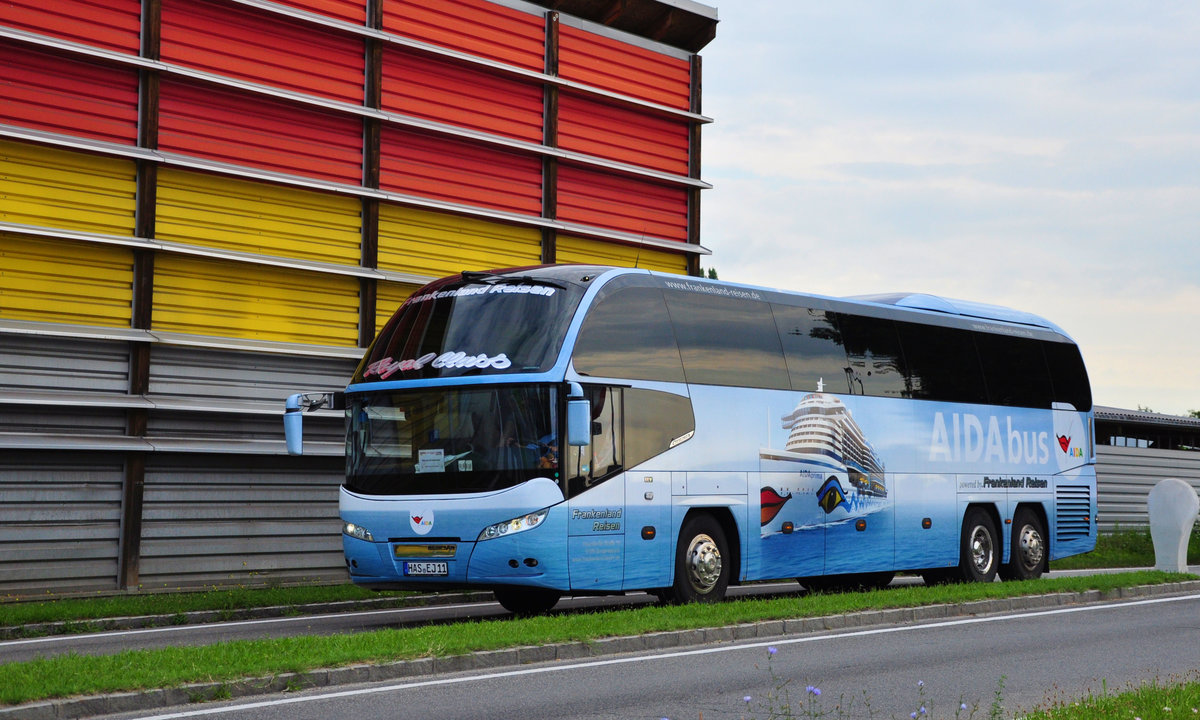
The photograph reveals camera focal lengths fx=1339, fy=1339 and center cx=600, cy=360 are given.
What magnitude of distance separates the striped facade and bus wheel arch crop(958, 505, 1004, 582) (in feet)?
30.2

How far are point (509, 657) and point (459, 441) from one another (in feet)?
11.4

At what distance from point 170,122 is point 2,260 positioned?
3.24 meters

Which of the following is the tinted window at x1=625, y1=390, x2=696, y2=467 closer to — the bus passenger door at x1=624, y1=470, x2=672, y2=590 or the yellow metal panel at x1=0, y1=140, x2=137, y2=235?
the bus passenger door at x1=624, y1=470, x2=672, y2=590

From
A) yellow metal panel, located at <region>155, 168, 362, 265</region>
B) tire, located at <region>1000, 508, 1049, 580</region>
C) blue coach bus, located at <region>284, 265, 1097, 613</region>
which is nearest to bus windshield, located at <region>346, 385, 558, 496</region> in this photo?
blue coach bus, located at <region>284, 265, 1097, 613</region>

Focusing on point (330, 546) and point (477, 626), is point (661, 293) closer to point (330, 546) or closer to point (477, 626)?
point (477, 626)

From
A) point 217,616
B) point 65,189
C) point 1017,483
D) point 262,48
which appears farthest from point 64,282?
point 1017,483

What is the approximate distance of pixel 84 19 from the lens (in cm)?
1922

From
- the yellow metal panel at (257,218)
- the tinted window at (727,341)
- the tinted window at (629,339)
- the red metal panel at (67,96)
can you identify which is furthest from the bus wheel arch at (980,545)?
the red metal panel at (67,96)

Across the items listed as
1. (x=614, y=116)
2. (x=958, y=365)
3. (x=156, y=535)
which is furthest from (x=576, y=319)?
(x=614, y=116)

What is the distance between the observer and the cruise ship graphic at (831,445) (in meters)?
16.2

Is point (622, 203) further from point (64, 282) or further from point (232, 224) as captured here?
point (64, 282)

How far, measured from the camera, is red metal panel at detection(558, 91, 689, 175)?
2503 cm

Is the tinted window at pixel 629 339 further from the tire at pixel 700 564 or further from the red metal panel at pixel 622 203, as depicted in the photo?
the red metal panel at pixel 622 203

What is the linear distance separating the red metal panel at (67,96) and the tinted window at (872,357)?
1077 centimetres
